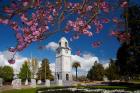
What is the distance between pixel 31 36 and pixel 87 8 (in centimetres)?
168

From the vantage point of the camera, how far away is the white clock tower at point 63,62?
98.4 metres

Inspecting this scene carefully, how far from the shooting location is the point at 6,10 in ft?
24.5

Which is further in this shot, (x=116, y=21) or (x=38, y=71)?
(x=38, y=71)

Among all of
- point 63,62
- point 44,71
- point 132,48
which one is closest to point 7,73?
point 44,71

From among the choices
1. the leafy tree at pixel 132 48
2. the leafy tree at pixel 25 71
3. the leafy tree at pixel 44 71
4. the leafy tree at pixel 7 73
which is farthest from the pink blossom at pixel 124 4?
the leafy tree at pixel 7 73

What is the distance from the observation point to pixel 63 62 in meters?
99.8

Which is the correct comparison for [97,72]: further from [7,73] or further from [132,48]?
[132,48]

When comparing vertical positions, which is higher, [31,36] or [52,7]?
[52,7]

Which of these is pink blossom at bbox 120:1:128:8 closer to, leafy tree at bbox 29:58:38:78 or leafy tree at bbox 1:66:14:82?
leafy tree at bbox 29:58:38:78

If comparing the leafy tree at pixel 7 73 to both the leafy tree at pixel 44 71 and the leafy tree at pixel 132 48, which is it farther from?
the leafy tree at pixel 132 48

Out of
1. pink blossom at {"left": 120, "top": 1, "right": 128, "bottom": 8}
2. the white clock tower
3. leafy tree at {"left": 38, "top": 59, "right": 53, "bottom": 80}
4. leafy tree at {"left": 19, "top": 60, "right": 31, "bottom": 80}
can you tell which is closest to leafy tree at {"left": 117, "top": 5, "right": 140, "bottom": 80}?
pink blossom at {"left": 120, "top": 1, "right": 128, "bottom": 8}

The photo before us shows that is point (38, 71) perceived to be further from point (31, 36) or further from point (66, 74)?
point (31, 36)

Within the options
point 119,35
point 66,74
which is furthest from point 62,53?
point 119,35

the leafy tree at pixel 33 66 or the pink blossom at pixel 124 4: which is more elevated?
the leafy tree at pixel 33 66
